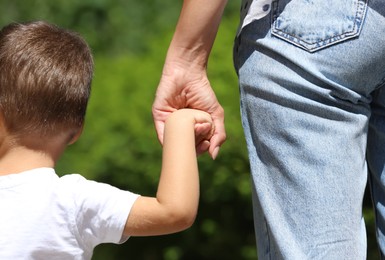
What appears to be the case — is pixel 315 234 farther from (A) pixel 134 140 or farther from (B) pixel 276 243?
(A) pixel 134 140

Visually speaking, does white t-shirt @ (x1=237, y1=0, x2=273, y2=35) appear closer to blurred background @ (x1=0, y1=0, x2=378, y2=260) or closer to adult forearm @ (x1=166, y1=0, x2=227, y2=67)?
adult forearm @ (x1=166, y1=0, x2=227, y2=67)

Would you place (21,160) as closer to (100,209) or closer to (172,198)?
(100,209)

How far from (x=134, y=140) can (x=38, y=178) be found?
9.38ft

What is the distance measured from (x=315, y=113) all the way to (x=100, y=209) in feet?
1.96

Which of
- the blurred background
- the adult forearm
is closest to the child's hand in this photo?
the adult forearm

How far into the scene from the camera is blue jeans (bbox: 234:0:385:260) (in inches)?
107

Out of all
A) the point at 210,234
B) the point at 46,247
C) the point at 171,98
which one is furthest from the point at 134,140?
the point at 46,247

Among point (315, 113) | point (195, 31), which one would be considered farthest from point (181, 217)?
point (195, 31)

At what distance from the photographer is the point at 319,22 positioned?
8.91ft

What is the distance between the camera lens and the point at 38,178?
109 inches

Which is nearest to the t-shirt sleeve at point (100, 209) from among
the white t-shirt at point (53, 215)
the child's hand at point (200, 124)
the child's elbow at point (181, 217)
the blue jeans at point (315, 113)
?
the white t-shirt at point (53, 215)

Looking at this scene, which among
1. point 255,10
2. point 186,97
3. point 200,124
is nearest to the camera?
point 255,10

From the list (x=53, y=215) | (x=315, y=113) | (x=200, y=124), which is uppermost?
(x=315, y=113)

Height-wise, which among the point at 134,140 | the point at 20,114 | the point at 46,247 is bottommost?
the point at 134,140
